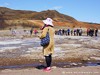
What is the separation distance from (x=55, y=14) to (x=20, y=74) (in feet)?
390

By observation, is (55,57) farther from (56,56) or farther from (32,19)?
(32,19)

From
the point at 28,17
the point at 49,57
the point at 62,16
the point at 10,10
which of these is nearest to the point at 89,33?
the point at 49,57

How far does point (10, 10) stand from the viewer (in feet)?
458

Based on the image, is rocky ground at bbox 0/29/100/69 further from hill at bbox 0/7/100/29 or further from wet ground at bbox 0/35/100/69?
hill at bbox 0/7/100/29

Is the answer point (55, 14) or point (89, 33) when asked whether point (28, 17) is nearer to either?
point (55, 14)

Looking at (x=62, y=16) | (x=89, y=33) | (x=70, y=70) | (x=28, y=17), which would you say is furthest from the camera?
(x=62, y=16)

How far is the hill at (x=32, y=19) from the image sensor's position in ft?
342

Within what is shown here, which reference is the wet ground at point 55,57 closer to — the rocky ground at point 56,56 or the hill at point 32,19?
the rocky ground at point 56,56

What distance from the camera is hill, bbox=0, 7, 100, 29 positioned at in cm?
10421

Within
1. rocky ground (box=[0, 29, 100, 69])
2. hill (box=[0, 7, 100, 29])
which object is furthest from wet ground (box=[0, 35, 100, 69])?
hill (box=[0, 7, 100, 29])

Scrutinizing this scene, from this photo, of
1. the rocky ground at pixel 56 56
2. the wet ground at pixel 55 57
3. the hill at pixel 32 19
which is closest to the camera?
the wet ground at pixel 55 57

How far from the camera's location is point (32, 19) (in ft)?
401

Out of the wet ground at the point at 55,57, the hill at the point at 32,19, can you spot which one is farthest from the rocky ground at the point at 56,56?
the hill at the point at 32,19

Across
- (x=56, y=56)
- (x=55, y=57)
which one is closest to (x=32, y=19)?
(x=56, y=56)
